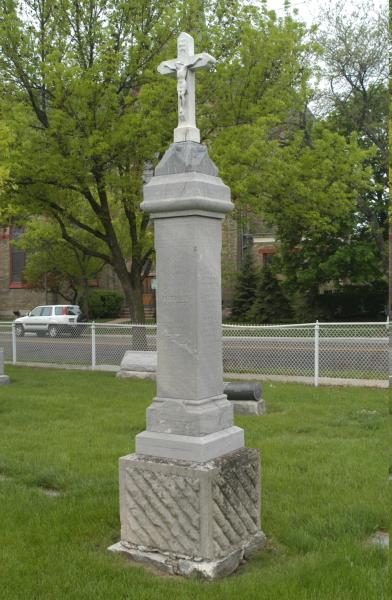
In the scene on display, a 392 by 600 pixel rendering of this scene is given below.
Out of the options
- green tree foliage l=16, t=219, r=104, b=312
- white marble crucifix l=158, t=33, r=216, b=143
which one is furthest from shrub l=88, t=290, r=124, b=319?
white marble crucifix l=158, t=33, r=216, b=143

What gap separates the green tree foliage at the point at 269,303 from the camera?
3306 cm

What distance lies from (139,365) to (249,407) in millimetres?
4708

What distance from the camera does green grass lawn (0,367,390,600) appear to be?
408 cm

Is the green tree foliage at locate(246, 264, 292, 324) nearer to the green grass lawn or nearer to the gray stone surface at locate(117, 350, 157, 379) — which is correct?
the gray stone surface at locate(117, 350, 157, 379)

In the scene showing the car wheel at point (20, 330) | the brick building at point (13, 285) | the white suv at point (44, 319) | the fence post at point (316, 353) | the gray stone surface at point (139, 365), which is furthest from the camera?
the brick building at point (13, 285)

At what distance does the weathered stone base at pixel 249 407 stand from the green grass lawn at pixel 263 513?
23cm

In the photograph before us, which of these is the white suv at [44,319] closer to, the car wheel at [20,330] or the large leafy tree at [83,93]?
the car wheel at [20,330]

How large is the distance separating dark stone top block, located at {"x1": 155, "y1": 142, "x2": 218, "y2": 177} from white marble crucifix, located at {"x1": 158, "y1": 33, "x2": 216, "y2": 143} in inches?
3.7

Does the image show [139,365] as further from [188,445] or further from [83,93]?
[188,445]

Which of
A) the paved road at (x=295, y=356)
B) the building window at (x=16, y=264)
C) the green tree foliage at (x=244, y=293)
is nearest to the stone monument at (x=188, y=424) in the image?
the paved road at (x=295, y=356)

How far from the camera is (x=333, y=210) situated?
15.9 metres

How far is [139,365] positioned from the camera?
14.0 meters

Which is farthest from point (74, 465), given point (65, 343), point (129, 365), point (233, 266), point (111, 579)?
point (233, 266)

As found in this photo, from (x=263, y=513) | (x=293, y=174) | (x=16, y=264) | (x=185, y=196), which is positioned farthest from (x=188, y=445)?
(x=16, y=264)
